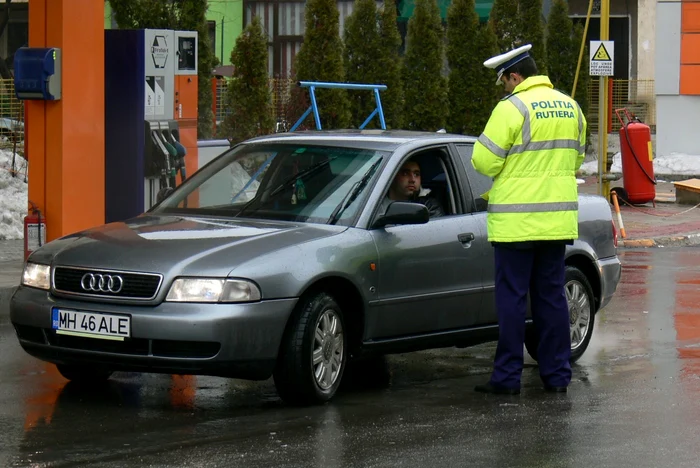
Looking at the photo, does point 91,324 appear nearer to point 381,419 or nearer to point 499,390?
point 381,419

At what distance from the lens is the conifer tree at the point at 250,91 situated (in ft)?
63.1

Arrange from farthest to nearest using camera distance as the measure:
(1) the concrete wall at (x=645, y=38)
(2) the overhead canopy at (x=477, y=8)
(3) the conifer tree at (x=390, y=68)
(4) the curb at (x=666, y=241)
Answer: (1) the concrete wall at (x=645, y=38), (2) the overhead canopy at (x=477, y=8), (3) the conifer tree at (x=390, y=68), (4) the curb at (x=666, y=241)

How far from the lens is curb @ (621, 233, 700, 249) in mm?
17953

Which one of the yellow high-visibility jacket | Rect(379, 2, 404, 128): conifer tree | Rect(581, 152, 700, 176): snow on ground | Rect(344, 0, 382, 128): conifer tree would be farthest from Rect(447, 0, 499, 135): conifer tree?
the yellow high-visibility jacket

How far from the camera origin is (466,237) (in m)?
8.16

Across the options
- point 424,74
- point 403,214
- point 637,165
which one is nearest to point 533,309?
point 403,214

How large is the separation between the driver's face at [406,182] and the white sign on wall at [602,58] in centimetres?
1250

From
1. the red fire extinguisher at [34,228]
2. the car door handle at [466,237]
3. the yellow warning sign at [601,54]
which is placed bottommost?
the red fire extinguisher at [34,228]

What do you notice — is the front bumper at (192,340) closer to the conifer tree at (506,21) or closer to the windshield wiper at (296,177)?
the windshield wiper at (296,177)

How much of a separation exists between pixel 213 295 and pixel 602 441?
6.45 ft

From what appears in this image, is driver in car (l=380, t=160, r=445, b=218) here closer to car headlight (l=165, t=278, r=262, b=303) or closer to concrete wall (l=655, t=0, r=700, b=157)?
car headlight (l=165, t=278, r=262, b=303)

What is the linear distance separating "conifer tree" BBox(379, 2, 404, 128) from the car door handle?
15571 mm

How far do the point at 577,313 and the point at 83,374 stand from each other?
3.21 meters

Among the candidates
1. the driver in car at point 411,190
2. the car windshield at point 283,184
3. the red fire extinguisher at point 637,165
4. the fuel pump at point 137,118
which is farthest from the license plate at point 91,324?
the red fire extinguisher at point 637,165
